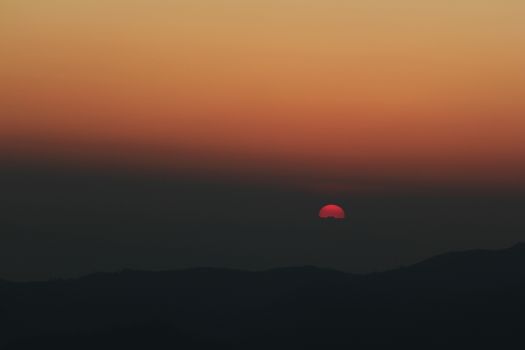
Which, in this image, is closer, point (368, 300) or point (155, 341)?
point (155, 341)

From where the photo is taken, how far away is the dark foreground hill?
346ft

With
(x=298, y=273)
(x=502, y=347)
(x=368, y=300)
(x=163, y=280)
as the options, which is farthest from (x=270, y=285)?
(x=502, y=347)

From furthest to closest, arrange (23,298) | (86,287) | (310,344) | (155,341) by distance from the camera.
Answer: (86,287) < (23,298) < (310,344) < (155,341)

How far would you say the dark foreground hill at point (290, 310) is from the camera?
4154 inches

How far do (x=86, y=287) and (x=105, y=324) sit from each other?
2962cm

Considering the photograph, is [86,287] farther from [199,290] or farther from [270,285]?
[270,285]

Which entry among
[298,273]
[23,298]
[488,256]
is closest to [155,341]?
[23,298]

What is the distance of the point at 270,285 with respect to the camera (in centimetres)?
15038

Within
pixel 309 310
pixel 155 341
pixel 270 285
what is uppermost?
pixel 270 285

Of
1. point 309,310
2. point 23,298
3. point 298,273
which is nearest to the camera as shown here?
point 309,310

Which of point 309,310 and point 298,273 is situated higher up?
point 298,273

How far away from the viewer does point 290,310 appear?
405ft

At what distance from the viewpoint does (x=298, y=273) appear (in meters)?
156

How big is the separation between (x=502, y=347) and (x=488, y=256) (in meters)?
50.8
